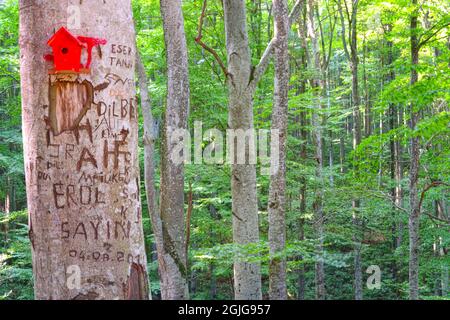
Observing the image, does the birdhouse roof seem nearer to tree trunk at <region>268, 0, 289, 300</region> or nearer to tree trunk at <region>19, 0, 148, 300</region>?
tree trunk at <region>19, 0, 148, 300</region>

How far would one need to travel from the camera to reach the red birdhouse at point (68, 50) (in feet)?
4.94

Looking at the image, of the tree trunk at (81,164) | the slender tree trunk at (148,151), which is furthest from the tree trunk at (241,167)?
the tree trunk at (81,164)

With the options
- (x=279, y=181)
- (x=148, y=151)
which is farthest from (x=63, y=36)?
(x=148, y=151)

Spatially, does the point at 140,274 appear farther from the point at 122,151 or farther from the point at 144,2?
the point at 144,2

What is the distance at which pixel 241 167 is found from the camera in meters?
6.76

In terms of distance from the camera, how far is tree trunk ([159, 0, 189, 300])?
6.20 metres

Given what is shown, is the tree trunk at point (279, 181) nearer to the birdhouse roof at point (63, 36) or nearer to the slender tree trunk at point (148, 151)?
the slender tree trunk at point (148, 151)

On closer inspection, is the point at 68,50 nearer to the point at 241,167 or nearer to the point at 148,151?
the point at 241,167

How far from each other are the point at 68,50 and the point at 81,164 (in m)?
0.37

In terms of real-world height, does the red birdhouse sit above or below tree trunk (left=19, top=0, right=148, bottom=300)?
above

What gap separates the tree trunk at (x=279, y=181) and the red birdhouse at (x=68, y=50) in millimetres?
4253

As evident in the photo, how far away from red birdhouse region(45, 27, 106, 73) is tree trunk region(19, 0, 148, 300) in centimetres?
2

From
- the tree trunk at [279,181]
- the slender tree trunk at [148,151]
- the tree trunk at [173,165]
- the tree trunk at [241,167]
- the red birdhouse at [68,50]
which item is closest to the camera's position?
the red birdhouse at [68,50]

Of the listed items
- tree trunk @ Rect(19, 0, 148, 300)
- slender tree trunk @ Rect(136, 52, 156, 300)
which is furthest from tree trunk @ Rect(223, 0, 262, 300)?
tree trunk @ Rect(19, 0, 148, 300)
